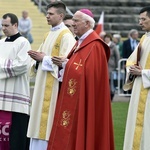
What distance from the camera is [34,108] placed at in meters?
12.9

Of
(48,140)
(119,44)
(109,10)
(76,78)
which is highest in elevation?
(109,10)

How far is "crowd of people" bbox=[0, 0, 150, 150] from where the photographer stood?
38.2ft

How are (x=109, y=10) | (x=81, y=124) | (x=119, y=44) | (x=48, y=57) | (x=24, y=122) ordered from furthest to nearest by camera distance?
(x=109, y=10), (x=119, y=44), (x=24, y=122), (x=48, y=57), (x=81, y=124)

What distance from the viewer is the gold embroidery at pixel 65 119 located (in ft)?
38.7

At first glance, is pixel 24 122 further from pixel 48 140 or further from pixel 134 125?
pixel 134 125

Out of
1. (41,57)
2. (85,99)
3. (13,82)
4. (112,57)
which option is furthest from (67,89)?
(112,57)

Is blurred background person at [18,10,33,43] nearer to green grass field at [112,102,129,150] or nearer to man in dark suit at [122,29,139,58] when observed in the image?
man in dark suit at [122,29,139,58]

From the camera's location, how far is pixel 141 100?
11.9 metres

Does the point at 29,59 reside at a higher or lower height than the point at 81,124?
higher

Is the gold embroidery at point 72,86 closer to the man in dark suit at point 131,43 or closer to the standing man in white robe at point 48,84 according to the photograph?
the standing man in white robe at point 48,84

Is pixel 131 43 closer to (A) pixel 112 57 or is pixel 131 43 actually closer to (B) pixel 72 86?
(A) pixel 112 57

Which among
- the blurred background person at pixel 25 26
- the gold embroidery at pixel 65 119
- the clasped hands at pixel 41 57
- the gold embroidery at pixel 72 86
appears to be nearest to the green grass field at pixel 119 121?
the clasped hands at pixel 41 57

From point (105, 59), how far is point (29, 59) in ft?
6.24

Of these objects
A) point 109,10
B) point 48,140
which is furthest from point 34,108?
point 109,10
